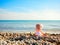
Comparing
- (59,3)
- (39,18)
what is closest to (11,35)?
(39,18)

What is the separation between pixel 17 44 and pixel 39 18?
862 millimetres

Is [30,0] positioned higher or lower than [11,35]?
higher

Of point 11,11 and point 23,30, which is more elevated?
point 11,11

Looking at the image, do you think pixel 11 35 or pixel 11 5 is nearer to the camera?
pixel 11 35

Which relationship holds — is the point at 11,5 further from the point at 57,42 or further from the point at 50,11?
Result: the point at 57,42

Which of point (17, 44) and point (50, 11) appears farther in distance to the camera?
point (50, 11)

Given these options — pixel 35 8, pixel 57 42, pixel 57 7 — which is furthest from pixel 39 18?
pixel 57 42

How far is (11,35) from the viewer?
2.26m

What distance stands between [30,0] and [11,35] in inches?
25.4

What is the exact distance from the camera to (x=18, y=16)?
2.59 metres

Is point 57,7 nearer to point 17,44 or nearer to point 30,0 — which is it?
point 30,0

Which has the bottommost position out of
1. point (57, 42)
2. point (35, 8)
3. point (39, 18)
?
point (57, 42)

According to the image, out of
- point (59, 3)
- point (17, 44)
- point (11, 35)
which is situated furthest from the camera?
point (59, 3)

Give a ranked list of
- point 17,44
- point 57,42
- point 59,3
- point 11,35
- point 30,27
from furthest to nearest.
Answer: point 30,27
point 59,3
point 11,35
point 57,42
point 17,44
